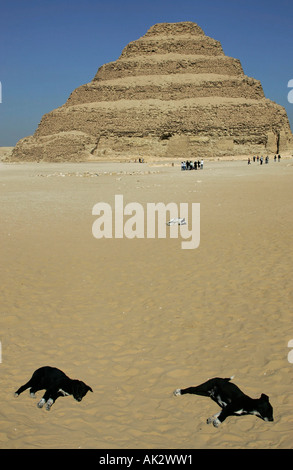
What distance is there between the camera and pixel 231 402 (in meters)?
3.03

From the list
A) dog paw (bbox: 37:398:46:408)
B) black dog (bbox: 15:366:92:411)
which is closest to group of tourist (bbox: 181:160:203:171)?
black dog (bbox: 15:366:92:411)

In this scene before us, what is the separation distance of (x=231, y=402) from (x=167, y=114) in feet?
206

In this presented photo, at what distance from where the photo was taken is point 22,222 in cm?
1112

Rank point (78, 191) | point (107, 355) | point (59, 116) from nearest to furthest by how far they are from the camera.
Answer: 1. point (107, 355)
2. point (78, 191)
3. point (59, 116)

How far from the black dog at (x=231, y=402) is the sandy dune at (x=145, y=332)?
0.19 feet

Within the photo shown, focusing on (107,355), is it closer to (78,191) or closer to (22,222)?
(22,222)

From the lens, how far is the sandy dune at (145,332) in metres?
2.89

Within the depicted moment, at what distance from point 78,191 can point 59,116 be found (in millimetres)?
53828

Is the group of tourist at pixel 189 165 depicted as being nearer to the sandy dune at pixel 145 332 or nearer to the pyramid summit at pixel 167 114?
the sandy dune at pixel 145 332

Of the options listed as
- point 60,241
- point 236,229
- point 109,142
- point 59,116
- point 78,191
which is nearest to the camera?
point 60,241

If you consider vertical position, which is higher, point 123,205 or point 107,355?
point 123,205

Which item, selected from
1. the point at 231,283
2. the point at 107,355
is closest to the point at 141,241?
the point at 231,283

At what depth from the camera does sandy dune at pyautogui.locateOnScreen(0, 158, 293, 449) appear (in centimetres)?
289

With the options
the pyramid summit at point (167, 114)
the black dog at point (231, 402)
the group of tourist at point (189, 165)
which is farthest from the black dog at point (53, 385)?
the pyramid summit at point (167, 114)
